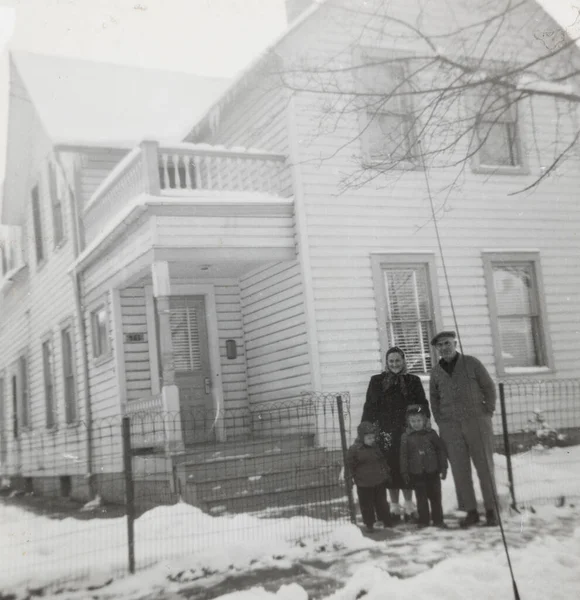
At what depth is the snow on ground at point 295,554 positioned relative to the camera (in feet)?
15.9

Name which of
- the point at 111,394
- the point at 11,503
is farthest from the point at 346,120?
the point at 11,503

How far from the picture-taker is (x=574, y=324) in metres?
11.8

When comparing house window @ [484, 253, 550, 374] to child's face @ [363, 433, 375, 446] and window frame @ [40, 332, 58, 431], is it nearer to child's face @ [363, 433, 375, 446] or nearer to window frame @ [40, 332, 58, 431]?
child's face @ [363, 433, 375, 446]

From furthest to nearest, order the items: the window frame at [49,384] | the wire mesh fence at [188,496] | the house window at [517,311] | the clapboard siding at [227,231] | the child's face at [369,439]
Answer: the window frame at [49,384], the house window at [517,311], the clapboard siding at [227,231], the child's face at [369,439], the wire mesh fence at [188,496]

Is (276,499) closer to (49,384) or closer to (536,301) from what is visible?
(536,301)

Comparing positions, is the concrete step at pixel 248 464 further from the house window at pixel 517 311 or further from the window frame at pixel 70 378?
the window frame at pixel 70 378

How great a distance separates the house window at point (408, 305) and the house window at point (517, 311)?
3.30ft

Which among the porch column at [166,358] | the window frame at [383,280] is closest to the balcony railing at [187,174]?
the porch column at [166,358]

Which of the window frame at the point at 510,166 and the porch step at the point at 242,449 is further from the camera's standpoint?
the window frame at the point at 510,166

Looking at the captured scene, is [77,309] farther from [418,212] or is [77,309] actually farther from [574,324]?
[574,324]

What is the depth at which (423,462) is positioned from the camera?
6.71m

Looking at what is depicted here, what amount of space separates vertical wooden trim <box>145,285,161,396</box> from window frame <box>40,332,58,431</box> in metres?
4.45

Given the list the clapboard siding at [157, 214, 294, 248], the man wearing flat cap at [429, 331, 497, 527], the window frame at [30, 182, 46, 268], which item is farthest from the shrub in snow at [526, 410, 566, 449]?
the window frame at [30, 182, 46, 268]

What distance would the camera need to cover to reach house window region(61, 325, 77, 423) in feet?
47.2
